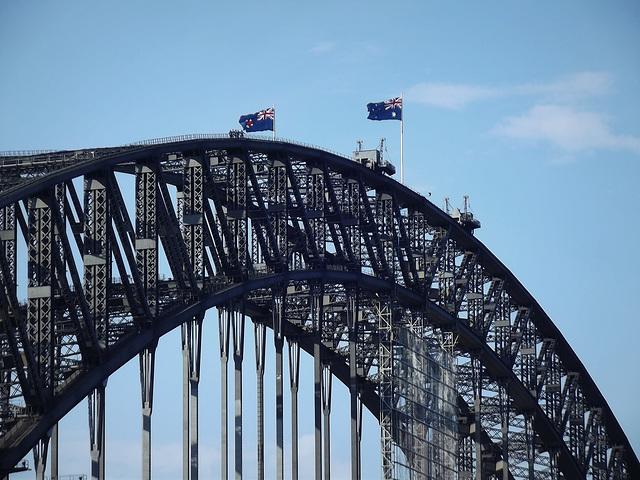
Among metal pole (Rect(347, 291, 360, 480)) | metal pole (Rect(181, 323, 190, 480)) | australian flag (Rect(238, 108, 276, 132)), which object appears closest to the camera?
metal pole (Rect(181, 323, 190, 480))

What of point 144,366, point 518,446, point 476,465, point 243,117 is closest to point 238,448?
point 144,366

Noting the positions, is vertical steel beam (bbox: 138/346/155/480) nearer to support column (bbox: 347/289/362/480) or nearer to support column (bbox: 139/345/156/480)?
support column (bbox: 139/345/156/480)

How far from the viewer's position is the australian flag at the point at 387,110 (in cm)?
13875

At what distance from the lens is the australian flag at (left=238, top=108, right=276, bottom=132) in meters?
120

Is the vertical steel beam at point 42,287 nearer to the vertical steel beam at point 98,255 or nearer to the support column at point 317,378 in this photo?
the vertical steel beam at point 98,255

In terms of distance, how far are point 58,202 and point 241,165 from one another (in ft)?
76.2

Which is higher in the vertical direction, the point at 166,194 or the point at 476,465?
the point at 166,194

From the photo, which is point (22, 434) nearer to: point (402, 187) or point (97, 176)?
point (97, 176)

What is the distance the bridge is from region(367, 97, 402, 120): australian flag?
6863mm

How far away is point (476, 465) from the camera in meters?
151

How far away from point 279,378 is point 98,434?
27442 millimetres

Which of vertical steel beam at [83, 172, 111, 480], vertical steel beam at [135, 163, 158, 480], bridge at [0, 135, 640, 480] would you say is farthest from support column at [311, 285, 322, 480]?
vertical steel beam at [83, 172, 111, 480]

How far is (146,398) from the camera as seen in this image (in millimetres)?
92250

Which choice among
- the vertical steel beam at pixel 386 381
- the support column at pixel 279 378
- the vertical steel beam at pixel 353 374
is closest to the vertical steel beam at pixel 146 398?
the support column at pixel 279 378
